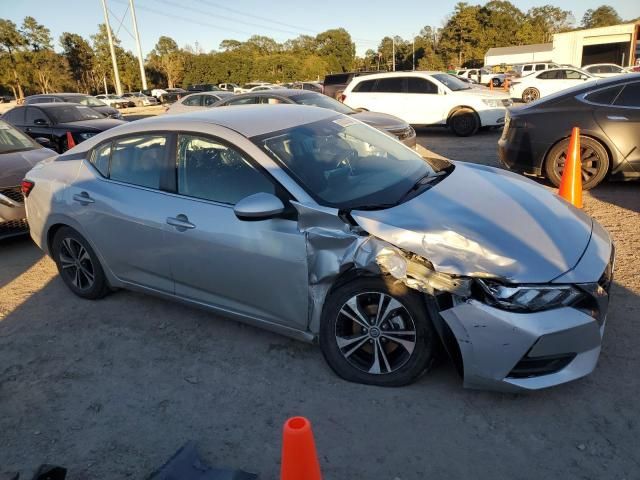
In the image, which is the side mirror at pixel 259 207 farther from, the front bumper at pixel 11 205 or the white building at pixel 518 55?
the white building at pixel 518 55

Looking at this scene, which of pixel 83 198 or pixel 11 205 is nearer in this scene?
pixel 83 198

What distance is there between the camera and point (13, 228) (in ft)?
19.5

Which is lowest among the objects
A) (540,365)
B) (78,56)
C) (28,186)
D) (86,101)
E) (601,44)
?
(540,365)

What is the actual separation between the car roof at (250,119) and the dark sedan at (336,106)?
16.4 ft

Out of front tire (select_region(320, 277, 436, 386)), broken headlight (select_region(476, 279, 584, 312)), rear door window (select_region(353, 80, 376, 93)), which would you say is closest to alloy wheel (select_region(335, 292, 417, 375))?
front tire (select_region(320, 277, 436, 386))

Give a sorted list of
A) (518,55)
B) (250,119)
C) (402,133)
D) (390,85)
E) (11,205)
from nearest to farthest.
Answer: (250,119)
(11,205)
(402,133)
(390,85)
(518,55)

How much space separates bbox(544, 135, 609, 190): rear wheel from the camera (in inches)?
254

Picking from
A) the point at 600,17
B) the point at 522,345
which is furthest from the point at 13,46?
the point at 600,17

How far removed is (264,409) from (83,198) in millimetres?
2374

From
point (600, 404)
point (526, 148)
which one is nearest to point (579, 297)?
point (600, 404)

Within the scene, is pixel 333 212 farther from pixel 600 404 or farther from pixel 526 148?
pixel 526 148

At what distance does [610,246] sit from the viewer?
3137 millimetres

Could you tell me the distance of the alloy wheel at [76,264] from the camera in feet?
14.3

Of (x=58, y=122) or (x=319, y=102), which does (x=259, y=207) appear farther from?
(x=58, y=122)
